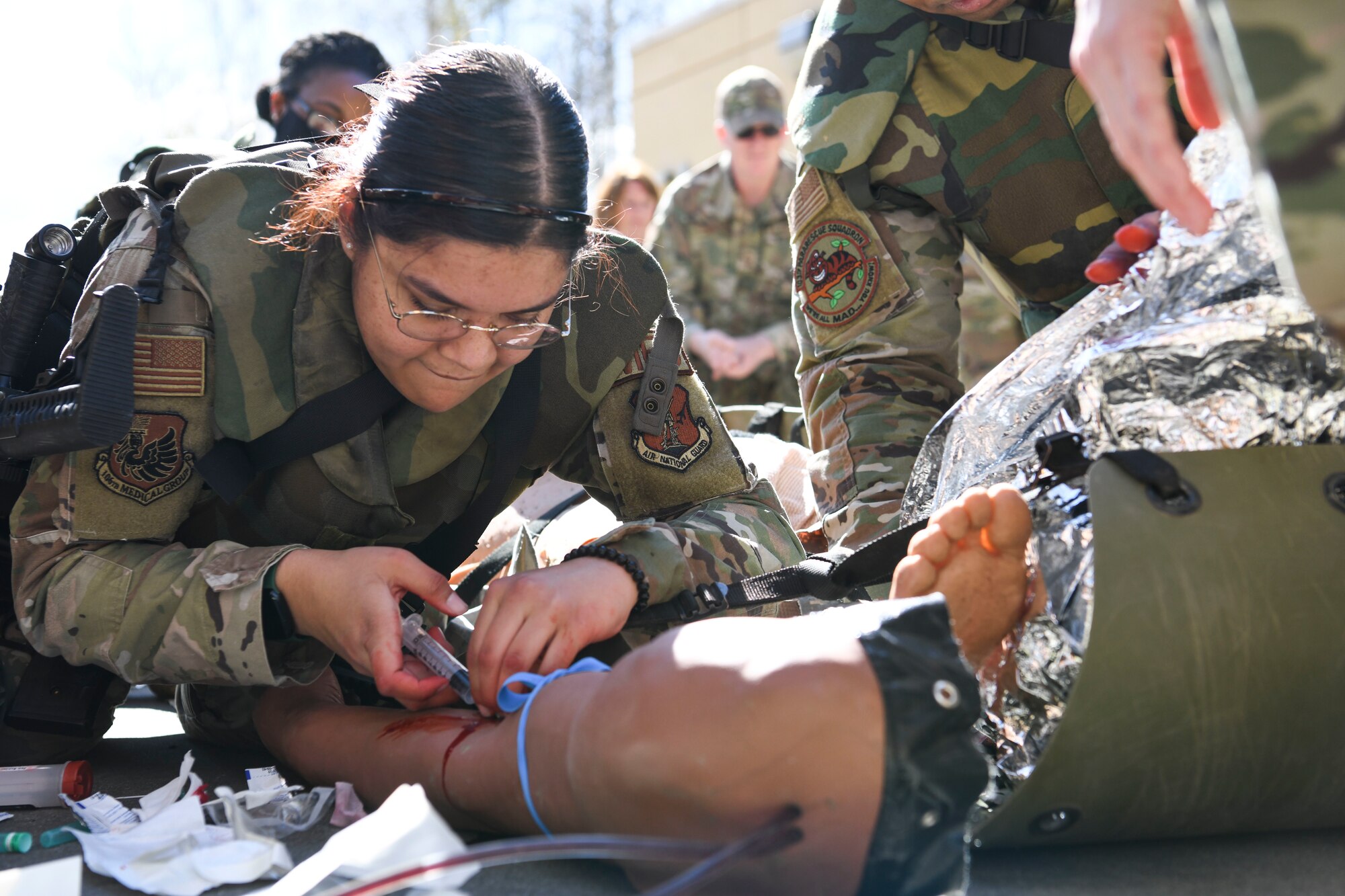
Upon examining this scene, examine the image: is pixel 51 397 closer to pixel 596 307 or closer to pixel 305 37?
pixel 596 307

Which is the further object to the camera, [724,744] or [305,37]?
[305,37]

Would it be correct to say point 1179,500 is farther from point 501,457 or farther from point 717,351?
point 717,351

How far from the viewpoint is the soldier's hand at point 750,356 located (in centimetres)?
487

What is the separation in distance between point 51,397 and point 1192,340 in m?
1.28

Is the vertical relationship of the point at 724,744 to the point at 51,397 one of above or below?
below

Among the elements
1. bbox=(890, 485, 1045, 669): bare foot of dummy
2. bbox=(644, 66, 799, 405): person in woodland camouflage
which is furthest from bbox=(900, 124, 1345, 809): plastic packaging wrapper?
bbox=(644, 66, 799, 405): person in woodland camouflage

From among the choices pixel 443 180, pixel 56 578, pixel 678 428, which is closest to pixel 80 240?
pixel 56 578

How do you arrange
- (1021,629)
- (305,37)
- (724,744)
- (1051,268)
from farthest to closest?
(305,37) < (1051,268) < (1021,629) < (724,744)

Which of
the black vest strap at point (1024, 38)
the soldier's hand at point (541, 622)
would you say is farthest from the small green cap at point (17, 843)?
the black vest strap at point (1024, 38)

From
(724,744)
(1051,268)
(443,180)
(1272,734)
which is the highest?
(443,180)

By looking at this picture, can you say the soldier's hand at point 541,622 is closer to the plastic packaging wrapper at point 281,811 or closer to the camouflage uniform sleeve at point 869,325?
the plastic packaging wrapper at point 281,811

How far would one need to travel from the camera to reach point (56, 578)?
154 cm

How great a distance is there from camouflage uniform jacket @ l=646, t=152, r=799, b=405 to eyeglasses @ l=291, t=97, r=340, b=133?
2.28m

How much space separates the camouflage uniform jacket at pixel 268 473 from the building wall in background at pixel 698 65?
38.5 ft
